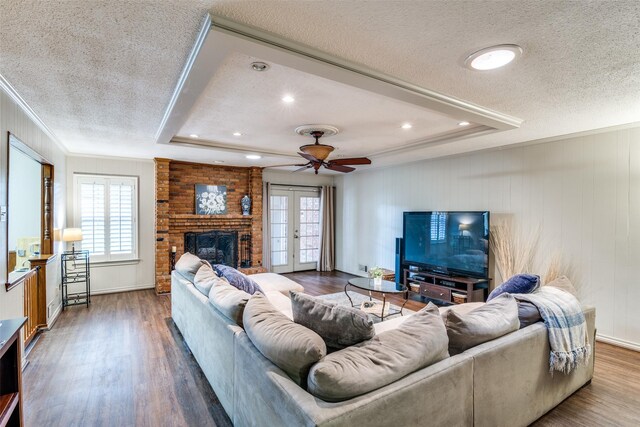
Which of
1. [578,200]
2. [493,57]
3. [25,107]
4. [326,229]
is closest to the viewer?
[493,57]

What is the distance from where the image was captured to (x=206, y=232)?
6133 millimetres

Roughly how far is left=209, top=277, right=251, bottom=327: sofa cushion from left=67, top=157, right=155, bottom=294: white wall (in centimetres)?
383

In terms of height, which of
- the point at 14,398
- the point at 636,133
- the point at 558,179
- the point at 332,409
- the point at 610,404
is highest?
the point at 636,133

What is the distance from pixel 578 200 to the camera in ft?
12.2

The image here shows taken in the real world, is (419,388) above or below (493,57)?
below

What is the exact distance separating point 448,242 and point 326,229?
325 cm

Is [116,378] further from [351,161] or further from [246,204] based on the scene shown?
[246,204]

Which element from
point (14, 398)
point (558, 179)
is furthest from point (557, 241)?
point (14, 398)

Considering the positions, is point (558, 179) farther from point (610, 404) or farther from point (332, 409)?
point (332, 409)

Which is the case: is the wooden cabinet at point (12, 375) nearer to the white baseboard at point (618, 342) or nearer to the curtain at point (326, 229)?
the white baseboard at point (618, 342)

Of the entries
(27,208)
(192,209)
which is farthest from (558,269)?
(27,208)

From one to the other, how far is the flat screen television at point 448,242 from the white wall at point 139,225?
181 inches

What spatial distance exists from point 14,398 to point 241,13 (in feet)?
7.57

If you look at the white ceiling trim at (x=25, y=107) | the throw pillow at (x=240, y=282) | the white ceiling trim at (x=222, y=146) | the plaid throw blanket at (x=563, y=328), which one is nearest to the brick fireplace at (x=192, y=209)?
the white ceiling trim at (x=222, y=146)
